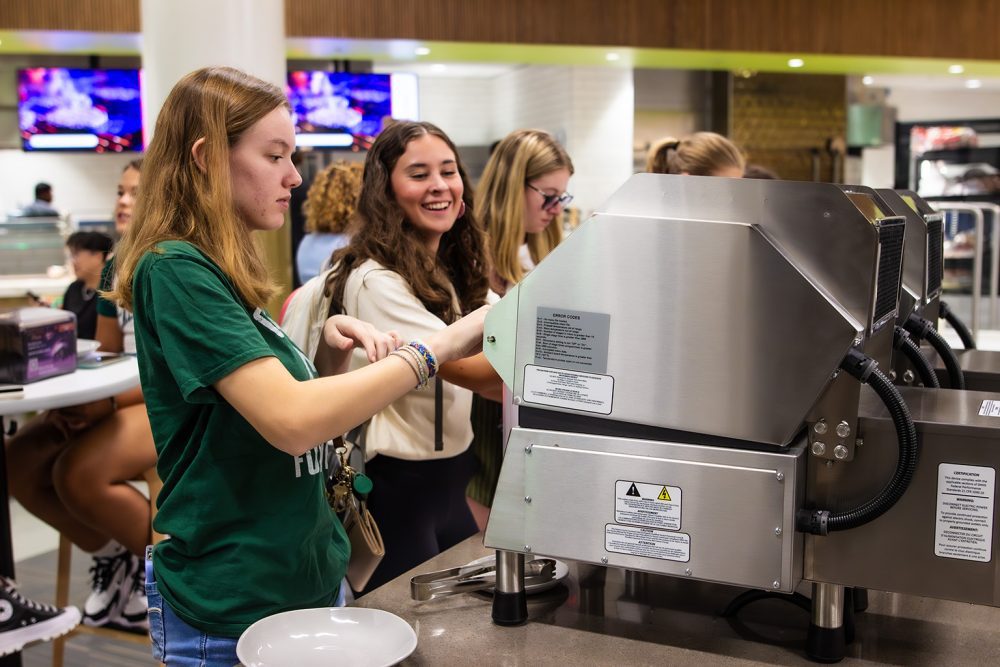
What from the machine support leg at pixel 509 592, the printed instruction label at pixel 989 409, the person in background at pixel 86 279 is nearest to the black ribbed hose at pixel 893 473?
the printed instruction label at pixel 989 409

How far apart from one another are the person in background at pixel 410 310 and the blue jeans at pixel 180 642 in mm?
606

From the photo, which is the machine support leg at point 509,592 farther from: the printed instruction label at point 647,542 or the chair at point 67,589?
the chair at point 67,589

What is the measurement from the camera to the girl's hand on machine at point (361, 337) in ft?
4.66

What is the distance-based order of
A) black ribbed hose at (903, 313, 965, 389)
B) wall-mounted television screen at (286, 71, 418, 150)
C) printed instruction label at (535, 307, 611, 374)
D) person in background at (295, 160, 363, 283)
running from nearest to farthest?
printed instruction label at (535, 307, 611, 374) < black ribbed hose at (903, 313, 965, 389) < person in background at (295, 160, 363, 283) < wall-mounted television screen at (286, 71, 418, 150)

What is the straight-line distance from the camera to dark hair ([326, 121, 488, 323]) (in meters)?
1.93

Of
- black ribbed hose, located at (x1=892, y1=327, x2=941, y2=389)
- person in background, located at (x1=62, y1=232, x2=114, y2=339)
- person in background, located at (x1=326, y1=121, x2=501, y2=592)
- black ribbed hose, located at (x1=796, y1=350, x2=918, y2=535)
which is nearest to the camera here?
A: black ribbed hose, located at (x1=796, y1=350, x2=918, y2=535)

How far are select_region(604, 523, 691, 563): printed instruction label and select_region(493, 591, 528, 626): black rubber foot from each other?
164mm

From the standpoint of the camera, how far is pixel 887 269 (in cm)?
115

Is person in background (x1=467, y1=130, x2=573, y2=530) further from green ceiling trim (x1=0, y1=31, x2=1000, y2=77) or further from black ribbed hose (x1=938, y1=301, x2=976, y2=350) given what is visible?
green ceiling trim (x1=0, y1=31, x2=1000, y2=77)

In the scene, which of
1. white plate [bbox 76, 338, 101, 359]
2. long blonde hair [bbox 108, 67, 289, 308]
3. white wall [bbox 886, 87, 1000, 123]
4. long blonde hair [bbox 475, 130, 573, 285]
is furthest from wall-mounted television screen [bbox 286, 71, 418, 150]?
white wall [bbox 886, 87, 1000, 123]

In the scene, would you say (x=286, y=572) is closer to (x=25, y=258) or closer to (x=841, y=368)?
(x=841, y=368)

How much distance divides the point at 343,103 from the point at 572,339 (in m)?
5.17

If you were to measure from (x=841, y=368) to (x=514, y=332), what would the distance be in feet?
1.25

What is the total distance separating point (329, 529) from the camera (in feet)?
4.65
